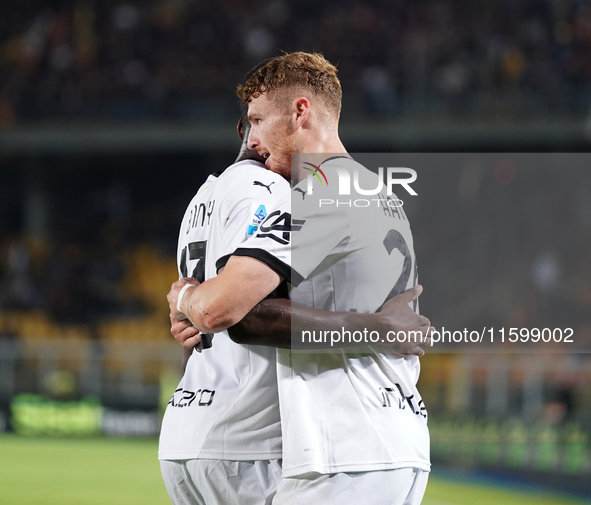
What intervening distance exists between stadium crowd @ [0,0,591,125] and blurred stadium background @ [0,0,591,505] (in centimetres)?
4

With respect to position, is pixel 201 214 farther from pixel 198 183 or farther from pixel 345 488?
pixel 198 183

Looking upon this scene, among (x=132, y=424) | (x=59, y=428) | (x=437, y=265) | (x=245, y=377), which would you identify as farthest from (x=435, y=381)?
(x=245, y=377)

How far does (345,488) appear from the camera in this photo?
2.27 metres

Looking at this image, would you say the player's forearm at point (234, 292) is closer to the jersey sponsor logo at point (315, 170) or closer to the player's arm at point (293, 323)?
the player's arm at point (293, 323)

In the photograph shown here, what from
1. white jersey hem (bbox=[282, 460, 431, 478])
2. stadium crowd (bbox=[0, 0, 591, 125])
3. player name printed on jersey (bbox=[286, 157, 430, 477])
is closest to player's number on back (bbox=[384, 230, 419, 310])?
player name printed on jersey (bbox=[286, 157, 430, 477])

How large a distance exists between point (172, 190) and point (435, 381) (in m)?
10.4

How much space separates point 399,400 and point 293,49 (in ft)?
51.6

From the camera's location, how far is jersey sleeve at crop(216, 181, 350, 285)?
2.25 metres

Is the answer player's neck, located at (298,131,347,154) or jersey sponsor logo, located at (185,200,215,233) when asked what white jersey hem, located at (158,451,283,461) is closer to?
jersey sponsor logo, located at (185,200,215,233)

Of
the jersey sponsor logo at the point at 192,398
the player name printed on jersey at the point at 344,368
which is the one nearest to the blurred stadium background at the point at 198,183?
the jersey sponsor logo at the point at 192,398

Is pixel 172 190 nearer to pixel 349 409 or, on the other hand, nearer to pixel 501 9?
pixel 501 9

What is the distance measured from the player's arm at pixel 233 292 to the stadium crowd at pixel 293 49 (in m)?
14.0

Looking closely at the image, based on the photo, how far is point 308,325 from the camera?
2.30 m

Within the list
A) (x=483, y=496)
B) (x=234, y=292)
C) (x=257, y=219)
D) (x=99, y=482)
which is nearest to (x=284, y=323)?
(x=234, y=292)
